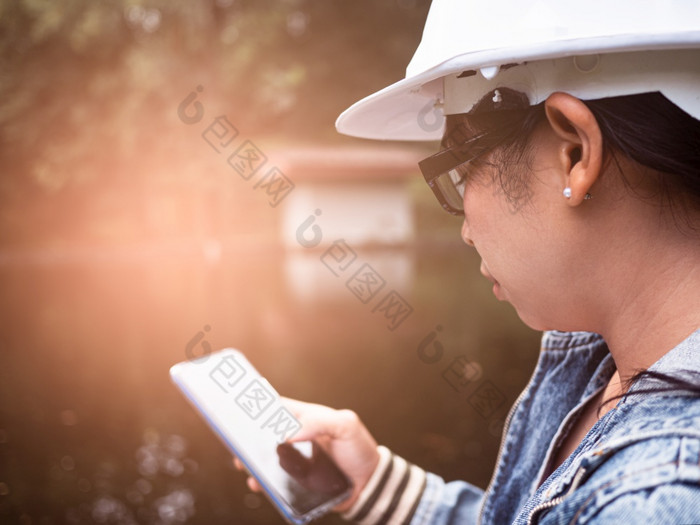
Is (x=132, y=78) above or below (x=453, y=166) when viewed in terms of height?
above

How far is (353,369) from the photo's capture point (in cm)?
400

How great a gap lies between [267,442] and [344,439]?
146mm

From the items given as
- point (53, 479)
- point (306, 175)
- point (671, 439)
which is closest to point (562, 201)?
point (671, 439)

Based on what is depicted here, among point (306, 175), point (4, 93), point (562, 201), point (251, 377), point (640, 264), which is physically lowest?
point (640, 264)

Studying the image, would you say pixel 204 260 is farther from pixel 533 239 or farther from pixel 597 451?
pixel 597 451

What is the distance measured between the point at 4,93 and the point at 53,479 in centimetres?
1221

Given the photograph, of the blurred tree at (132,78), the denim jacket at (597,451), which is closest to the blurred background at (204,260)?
the blurred tree at (132,78)

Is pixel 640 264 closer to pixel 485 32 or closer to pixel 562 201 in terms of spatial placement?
pixel 562 201

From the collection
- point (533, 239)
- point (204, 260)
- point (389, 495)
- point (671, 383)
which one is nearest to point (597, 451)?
point (671, 383)

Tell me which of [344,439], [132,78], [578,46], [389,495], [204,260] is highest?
[132,78]

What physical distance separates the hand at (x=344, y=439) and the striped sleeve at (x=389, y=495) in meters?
0.02

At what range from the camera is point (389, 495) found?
1133 millimetres

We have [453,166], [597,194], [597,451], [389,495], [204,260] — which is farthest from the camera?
[204,260]

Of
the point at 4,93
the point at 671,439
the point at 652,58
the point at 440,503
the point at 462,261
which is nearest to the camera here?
the point at 671,439
